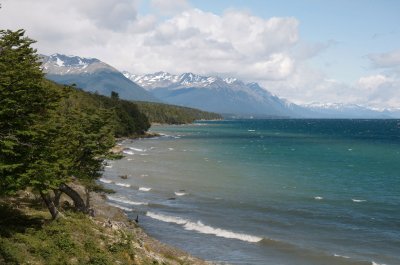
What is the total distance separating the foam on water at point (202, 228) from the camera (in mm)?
41344

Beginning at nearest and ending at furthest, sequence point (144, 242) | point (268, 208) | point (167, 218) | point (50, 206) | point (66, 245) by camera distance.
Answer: point (66, 245)
point (50, 206)
point (144, 242)
point (167, 218)
point (268, 208)

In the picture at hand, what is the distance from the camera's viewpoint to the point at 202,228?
146 ft

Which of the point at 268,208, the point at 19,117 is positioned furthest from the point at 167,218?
the point at 19,117

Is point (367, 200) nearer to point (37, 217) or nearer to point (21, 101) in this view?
point (37, 217)

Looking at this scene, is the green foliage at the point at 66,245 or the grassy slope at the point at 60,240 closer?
the green foliage at the point at 66,245

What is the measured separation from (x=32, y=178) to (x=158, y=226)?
25.0 m

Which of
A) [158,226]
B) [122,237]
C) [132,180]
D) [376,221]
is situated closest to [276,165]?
[132,180]

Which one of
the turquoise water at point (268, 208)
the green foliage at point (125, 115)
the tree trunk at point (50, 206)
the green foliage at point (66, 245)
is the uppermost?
the green foliage at point (125, 115)

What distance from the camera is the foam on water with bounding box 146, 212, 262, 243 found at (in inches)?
1628

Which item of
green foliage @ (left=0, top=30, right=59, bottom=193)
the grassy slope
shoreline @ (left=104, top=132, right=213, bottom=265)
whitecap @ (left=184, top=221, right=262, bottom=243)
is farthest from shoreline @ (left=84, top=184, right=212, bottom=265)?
green foliage @ (left=0, top=30, right=59, bottom=193)

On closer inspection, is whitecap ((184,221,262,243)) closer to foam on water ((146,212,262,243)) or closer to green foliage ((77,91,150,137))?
foam on water ((146,212,262,243))

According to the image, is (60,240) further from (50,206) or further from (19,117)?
(19,117)

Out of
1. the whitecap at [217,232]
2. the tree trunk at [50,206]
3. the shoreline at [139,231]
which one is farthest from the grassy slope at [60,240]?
the whitecap at [217,232]

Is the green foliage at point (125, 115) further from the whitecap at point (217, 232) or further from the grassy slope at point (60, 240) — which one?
the grassy slope at point (60, 240)
